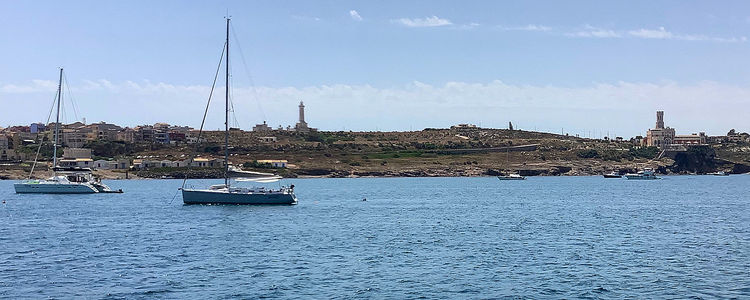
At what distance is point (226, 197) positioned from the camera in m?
68.3

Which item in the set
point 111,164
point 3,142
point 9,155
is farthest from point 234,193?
point 3,142

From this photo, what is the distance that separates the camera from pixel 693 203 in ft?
273

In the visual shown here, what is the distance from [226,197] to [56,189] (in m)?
37.3

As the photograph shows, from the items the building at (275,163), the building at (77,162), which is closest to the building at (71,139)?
the building at (77,162)

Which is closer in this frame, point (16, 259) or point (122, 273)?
point (122, 273)

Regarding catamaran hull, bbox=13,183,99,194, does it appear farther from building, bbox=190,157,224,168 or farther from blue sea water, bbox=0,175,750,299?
building, bbox=190,157,224,168

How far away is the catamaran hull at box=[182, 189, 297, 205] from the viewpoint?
6825cm

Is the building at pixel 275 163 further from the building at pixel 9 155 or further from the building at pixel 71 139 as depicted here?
Answer: the building at pixel 9 155

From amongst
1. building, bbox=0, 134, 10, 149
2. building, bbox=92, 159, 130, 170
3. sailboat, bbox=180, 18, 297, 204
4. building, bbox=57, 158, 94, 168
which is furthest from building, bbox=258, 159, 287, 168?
sailboat, bbox=180, 18, 297, 204

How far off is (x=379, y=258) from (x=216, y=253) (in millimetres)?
8113

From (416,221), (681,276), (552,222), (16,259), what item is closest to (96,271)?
(16,259)

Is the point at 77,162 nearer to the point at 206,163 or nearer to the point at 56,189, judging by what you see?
the point at 206,163

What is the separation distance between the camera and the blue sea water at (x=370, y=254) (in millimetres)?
29734

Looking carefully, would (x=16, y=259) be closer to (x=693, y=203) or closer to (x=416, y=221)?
(x=416, y=221)
